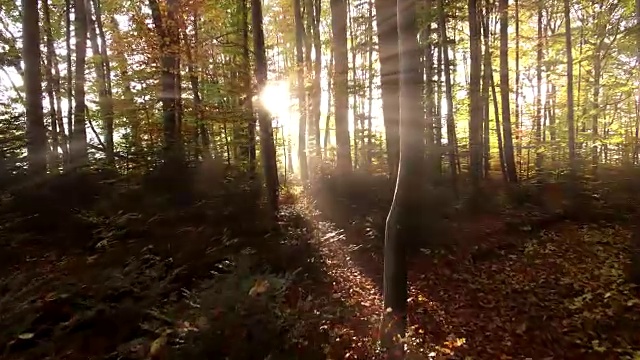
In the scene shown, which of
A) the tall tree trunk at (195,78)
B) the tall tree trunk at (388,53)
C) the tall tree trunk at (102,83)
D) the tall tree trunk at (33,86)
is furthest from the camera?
the tall tree trunk at (102,83)

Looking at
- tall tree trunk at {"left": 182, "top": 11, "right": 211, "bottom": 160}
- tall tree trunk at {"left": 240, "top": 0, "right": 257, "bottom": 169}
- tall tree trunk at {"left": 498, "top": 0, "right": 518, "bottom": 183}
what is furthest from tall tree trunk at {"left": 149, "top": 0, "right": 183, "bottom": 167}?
tall tree trunk at {"left": 498, "top": 0, "right": 518, "bottom": 183}

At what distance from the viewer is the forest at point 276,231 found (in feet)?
13.3

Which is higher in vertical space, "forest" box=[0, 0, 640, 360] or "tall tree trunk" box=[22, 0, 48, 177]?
"tall tree trunk" box=[22, 0, 48, 177]

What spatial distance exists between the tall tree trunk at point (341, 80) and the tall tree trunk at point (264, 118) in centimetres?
276

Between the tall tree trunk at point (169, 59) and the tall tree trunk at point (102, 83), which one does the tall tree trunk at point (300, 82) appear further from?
the tall tree trunk at point (102, 83)

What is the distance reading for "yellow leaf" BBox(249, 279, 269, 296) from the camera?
3.72 metres

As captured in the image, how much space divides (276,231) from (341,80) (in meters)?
5.98

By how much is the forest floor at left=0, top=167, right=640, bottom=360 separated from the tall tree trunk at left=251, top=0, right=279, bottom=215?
677 mm

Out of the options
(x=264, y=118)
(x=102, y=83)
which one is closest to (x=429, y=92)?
(x=264, y=118)

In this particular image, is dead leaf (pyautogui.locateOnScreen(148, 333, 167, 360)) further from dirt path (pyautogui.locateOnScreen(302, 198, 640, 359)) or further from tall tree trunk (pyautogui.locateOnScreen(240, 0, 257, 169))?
tall tree trunk (pyautogui.locateOnScreen(240, 0, 257, 169))

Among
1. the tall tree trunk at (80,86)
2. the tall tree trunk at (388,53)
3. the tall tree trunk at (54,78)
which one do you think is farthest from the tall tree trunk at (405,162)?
the tall tree trunk at (54,78)

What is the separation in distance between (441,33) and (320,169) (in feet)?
18.4

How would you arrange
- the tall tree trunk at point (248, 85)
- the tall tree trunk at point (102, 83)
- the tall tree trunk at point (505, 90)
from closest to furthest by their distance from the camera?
the tall tree trunk at point (248, 85), the tall tree trunk at point (102, 83), the tall tree trunk at point (505, 90)

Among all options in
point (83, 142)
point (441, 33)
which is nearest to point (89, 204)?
point (83, 142)
